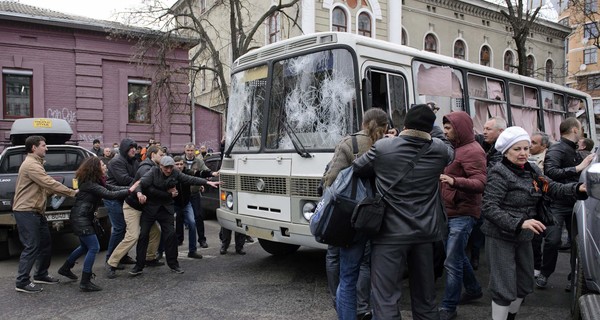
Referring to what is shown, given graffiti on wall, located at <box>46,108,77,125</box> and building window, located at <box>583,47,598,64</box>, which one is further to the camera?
building window, located at <box>583,47,598,64</box>

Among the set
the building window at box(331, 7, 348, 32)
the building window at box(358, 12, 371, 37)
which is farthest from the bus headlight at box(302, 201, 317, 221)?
the building window at box(358, 12, 371, 37)

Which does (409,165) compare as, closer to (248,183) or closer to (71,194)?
(248,183)

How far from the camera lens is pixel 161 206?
6.51 metres

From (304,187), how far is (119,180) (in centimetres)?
314

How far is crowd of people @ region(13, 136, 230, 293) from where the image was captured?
578 centimetres

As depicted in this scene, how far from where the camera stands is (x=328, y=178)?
4422 millimetres

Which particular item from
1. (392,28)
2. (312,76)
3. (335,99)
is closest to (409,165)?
(335,99)

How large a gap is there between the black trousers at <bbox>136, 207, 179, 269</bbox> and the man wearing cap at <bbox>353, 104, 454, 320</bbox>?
3877 mm

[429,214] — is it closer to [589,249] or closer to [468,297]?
[589,249]

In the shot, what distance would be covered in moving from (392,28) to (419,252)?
76.1 ft

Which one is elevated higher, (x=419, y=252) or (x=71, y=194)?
(x=71, y=194)

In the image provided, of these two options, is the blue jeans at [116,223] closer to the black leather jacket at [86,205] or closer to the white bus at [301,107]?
the black leather jacket at [86,205]

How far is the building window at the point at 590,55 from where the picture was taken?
165ft

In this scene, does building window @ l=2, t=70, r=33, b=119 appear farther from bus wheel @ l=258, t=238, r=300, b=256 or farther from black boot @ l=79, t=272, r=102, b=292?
bus wheel @ l=258, t=238, r=300, b=256
